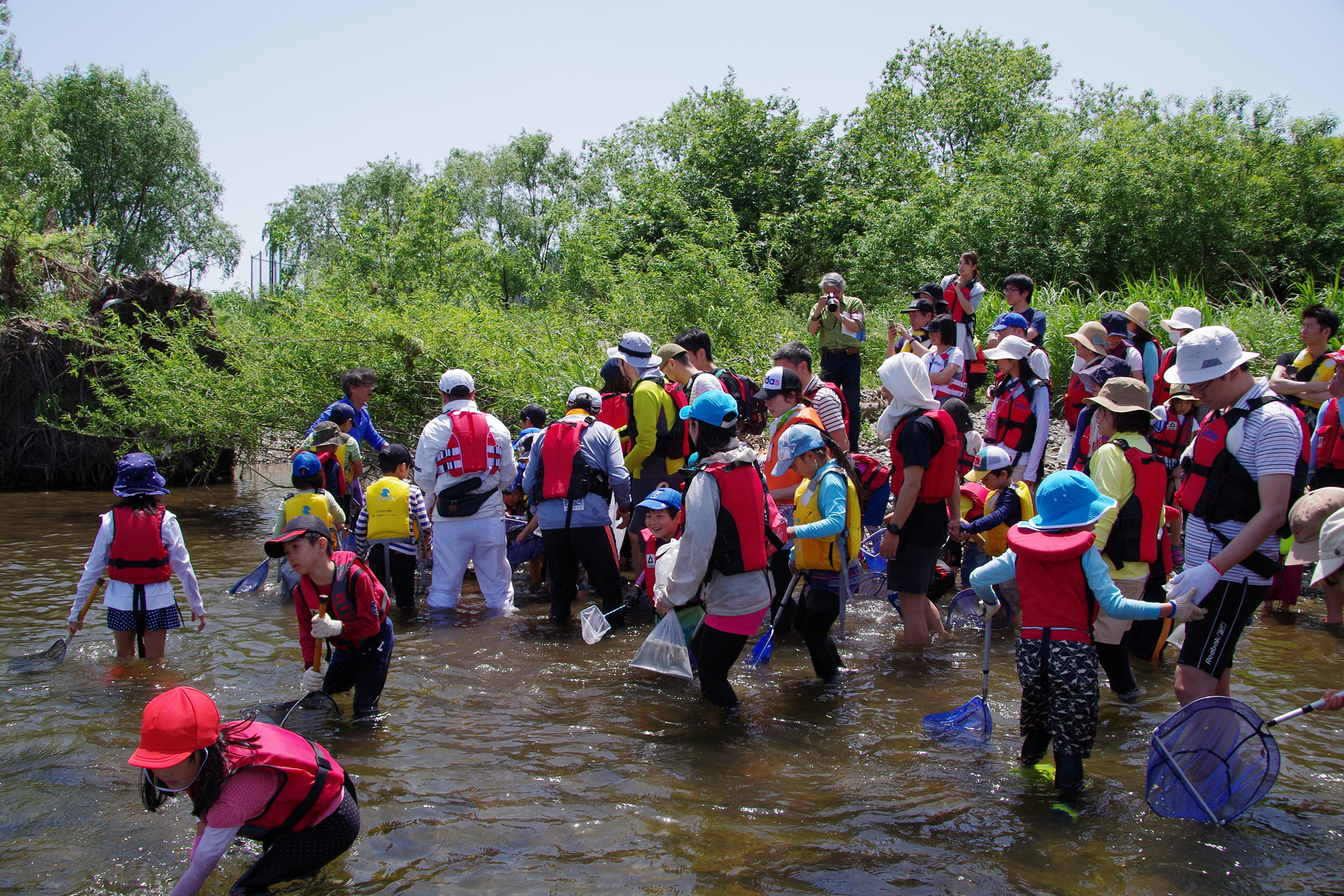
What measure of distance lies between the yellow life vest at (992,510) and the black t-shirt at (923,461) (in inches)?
34.2

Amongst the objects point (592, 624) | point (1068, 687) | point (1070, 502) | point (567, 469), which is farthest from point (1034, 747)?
point (567, 469)

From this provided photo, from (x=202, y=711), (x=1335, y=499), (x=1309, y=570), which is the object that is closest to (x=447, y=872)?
(x=202, y=711)

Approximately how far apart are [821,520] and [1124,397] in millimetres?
1709

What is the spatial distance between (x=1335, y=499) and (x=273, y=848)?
440 cm

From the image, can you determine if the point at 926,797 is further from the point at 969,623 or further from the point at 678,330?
the point at 678,330

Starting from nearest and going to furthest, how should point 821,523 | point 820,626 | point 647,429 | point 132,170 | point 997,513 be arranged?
point 821,523
point 820,626
point 997,513
point 647,429
point 132,170

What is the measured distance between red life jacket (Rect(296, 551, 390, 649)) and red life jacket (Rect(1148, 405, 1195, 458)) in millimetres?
5786

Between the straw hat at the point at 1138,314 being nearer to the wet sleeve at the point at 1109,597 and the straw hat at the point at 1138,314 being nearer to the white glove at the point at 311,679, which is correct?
the wet sleeve at the point at 1109,597

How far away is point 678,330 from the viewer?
12.4 meters

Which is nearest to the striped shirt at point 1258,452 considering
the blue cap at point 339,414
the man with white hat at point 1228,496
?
the man with white hat at point 1228,496

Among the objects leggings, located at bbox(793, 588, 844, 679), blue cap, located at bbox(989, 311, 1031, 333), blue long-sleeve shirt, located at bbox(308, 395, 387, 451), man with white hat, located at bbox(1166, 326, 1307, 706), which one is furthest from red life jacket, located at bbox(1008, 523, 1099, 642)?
blue long-sleeve shirt, located at bbox(308, 395, 387, 451)

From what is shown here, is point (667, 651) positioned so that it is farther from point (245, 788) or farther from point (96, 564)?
point (96, 564)

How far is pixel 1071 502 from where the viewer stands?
3758 mm

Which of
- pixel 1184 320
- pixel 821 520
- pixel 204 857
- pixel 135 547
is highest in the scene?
pixel 1184 320
